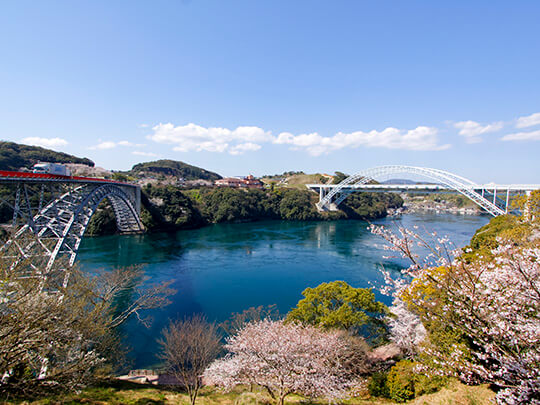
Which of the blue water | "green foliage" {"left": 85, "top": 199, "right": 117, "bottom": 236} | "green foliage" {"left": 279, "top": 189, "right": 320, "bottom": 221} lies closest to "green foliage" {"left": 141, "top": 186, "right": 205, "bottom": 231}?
the blue water

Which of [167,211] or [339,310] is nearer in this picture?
[339,310]

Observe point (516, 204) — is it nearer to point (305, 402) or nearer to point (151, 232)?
point (305, 402)

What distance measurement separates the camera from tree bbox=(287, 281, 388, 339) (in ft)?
32.6

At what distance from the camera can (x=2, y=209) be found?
29.9m

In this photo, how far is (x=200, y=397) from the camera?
25.7ft

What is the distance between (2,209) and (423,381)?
40.0 meters

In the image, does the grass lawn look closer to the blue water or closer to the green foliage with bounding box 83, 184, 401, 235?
the blue water

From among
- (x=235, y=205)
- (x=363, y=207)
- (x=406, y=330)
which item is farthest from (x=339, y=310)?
(x=363, y=207)

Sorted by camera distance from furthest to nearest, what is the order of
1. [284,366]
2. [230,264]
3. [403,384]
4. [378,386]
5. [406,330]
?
1. [230,264]
2. [406,330]
3. [378,386]
4. [403,384]
5. [284,366]

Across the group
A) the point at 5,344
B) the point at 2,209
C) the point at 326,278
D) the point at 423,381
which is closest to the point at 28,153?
the point at 2,209

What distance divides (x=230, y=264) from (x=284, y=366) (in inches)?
730

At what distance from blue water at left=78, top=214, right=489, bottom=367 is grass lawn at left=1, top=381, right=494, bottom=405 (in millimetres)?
3966

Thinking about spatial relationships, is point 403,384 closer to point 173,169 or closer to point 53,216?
point 53,216

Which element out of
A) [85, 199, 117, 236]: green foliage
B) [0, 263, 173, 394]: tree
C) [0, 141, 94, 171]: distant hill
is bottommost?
[85, 199, 117, 236]: green foliage
